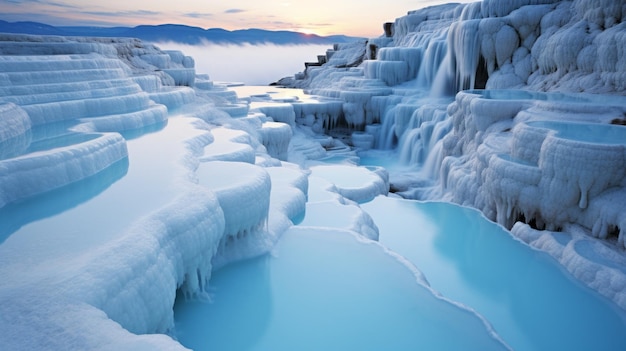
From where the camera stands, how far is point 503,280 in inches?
275

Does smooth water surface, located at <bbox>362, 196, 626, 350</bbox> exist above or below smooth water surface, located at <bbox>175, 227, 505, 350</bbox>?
below

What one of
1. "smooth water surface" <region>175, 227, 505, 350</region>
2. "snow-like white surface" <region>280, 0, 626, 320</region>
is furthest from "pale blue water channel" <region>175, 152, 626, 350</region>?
"snow-like white surface" <region>280, 0, 626, 320</region>

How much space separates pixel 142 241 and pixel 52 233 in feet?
2.84

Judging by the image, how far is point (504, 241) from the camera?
324 inches

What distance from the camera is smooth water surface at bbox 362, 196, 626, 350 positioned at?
216 inches

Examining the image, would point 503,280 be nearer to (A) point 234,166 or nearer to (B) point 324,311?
(B) point 324,311

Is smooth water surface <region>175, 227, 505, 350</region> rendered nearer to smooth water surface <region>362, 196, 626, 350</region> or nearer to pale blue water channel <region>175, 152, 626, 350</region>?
pale blue water channel <region>175, 152, 626, 350</region>

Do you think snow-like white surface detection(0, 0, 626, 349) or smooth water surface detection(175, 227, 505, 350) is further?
smooth water surface detection(175, 227, 505, 350)

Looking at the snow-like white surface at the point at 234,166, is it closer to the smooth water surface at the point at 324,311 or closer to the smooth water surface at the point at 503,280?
the smooth water surface at the point at 324,311

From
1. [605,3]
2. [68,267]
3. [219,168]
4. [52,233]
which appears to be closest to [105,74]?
[219,168]

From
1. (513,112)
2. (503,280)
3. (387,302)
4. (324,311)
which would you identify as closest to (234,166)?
(324,311)

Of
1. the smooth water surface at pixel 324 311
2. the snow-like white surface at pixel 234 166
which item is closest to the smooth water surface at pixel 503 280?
the snow-like white surface at pixel 234 166

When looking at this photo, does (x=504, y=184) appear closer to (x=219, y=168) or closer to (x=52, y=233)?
(x=219, y=168)

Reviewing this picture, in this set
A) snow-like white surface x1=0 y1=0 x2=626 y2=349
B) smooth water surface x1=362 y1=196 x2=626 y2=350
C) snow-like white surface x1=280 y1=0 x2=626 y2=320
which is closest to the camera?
snow-like white surface x1=0 y1=0 x2=626 y2=349
